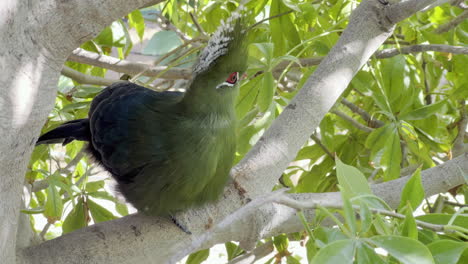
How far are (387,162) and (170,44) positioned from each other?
2080 millimetres

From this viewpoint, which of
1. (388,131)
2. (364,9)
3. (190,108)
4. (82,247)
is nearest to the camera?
(82,247)

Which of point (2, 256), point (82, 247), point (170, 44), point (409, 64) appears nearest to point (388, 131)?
point (409, 64)

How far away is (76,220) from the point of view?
4.31 feet

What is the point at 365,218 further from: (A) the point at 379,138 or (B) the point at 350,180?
(A) the point at 379,138

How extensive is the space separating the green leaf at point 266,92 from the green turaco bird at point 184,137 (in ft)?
0.49

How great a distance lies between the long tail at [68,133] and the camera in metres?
1.24

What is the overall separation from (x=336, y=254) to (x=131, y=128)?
2.18ft

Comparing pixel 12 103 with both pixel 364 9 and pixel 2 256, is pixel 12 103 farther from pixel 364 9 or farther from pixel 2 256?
pixel 364 9

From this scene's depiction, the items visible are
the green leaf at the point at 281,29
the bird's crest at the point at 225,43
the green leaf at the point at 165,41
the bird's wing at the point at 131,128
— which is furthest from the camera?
the green leaf at the point at 165,41

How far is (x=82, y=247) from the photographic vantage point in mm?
934

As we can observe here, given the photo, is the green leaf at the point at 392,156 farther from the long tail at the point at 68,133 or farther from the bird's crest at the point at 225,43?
the long tail at the point at 68,133

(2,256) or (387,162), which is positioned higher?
(2,256)

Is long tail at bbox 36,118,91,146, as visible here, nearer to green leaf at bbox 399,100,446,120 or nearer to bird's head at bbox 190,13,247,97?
bird's head at bbox 190,13,247,97

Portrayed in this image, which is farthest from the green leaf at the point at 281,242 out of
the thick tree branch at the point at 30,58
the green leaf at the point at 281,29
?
the thick tree branch at the point at 30,58
